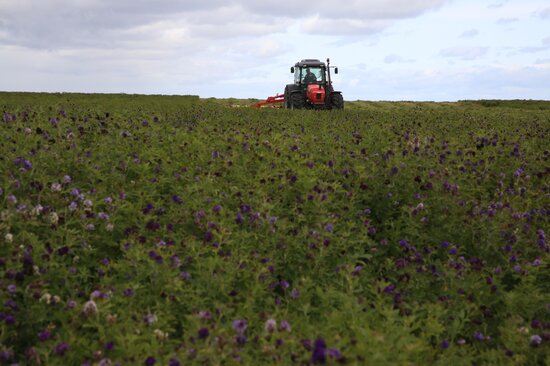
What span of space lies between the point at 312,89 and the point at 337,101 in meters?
1.36

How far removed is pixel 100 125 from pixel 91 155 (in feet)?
7.42

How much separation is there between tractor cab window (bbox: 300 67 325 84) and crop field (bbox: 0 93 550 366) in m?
20.6

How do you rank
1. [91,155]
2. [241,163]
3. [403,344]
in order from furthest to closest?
[241,163] < [91,155] < [403,344]

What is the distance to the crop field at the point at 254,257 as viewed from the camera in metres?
3.53

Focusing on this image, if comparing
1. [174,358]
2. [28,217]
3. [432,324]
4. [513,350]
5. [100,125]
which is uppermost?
[100,125]

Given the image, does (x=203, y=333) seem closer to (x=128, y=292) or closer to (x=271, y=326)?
(x=271, y=326)

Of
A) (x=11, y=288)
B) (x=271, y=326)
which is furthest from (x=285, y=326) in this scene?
(x=11, y=288)

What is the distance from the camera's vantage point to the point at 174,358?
2.93 metres

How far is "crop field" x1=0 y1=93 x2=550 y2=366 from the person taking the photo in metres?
3.53

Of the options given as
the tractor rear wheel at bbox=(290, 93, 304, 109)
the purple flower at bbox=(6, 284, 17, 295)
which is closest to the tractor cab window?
the tractor rear wheel at bbox=(290, 93, 304, 109)

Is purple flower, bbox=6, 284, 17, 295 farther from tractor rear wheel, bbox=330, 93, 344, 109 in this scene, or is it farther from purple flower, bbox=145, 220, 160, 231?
tractor rear wheel, bbox=330, 93, 344, 109

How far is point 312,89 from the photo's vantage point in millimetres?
27188

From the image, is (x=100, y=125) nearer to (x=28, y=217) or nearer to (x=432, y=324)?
(x=28, y=217)

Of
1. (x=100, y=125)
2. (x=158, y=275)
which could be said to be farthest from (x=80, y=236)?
(x=100, y=125)
